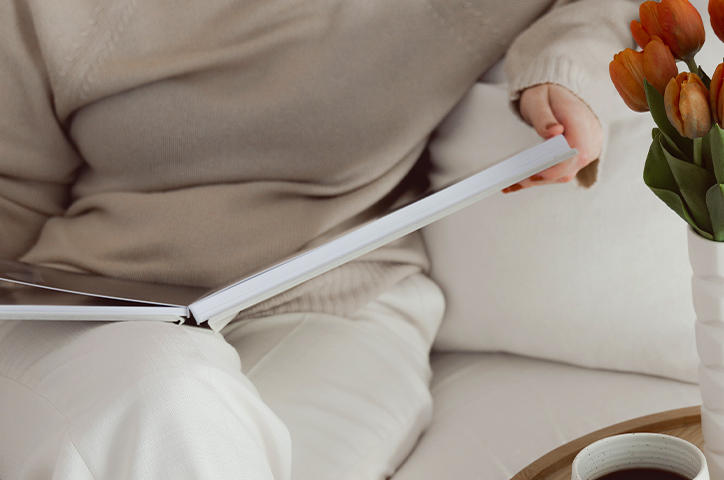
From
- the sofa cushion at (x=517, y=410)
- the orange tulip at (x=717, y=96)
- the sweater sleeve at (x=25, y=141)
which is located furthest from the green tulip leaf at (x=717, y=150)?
the sweater sleeve at (x=25, y=141)

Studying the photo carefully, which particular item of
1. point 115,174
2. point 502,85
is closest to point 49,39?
point 115,174

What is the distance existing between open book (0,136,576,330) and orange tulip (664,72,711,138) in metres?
0.13

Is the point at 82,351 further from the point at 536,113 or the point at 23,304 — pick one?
the point at 536,113

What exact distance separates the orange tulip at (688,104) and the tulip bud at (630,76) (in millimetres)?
30

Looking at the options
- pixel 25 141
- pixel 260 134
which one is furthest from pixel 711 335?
pixel 25 141

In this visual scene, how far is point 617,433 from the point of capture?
0.52 m

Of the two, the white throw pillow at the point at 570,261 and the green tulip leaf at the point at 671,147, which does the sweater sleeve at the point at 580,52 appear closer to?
the white throw pillow at the point at 570,261

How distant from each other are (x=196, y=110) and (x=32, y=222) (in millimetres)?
270

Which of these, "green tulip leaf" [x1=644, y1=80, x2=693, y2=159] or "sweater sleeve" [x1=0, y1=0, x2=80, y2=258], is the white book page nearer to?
"green tulip leaf" [x1=644, y1=80, x2=693, y2=159]

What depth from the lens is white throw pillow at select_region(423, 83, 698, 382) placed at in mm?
682

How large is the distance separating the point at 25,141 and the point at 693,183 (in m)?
0.74

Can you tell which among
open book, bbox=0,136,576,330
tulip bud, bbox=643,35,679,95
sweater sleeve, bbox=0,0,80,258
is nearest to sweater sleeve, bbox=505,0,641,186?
open book, bbox=0,136,576,330

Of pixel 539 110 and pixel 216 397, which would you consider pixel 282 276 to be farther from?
pixel 539 110

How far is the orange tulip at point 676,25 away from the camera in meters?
0.36
